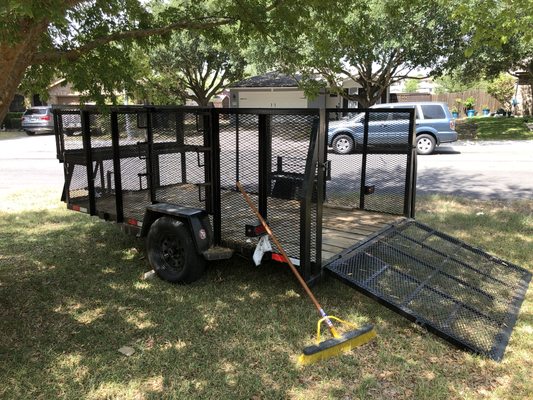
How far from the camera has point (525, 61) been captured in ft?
80.0

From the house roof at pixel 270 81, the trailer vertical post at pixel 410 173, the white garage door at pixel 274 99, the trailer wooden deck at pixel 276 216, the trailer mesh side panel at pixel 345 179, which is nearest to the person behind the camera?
the trailer wooden deck at pixel 276 216

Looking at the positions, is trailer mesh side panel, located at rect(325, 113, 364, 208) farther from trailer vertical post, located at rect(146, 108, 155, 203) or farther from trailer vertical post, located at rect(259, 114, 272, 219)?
trailer vertical post, located at rect(146, 108, 155, 203)

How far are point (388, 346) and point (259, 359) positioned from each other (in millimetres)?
1033

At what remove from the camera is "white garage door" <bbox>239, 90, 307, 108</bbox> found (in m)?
27.9

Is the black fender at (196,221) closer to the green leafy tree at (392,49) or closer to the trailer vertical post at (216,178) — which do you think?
the trailer vertical post at (216,178)

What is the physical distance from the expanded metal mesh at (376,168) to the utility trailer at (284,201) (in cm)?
2

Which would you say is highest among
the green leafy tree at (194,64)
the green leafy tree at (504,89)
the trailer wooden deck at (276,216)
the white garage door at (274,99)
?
the green leafy tree at (194,64)

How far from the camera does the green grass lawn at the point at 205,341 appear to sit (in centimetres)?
325

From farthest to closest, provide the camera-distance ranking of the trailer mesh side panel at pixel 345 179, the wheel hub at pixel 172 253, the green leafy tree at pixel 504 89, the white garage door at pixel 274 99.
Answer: the green leafy tree at pixel 504 89 < the white garage door at pixel 274 99 < the trailer mesh side panel at pixel 345 179 < the wheel hub at pixel 172 253

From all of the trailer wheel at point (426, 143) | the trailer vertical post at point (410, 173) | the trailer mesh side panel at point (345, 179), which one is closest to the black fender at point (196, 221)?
the trailer mesh side panel at point (345, 179)

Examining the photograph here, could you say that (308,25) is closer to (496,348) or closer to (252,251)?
(252,251)

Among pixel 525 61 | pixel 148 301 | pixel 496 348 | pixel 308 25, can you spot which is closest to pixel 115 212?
pixel 148 301

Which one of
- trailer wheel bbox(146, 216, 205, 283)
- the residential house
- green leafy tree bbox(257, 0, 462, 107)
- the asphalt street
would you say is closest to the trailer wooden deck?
trailer wheel bbox(146, 216, 205, 283)

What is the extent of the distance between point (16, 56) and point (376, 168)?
13.9 feet
